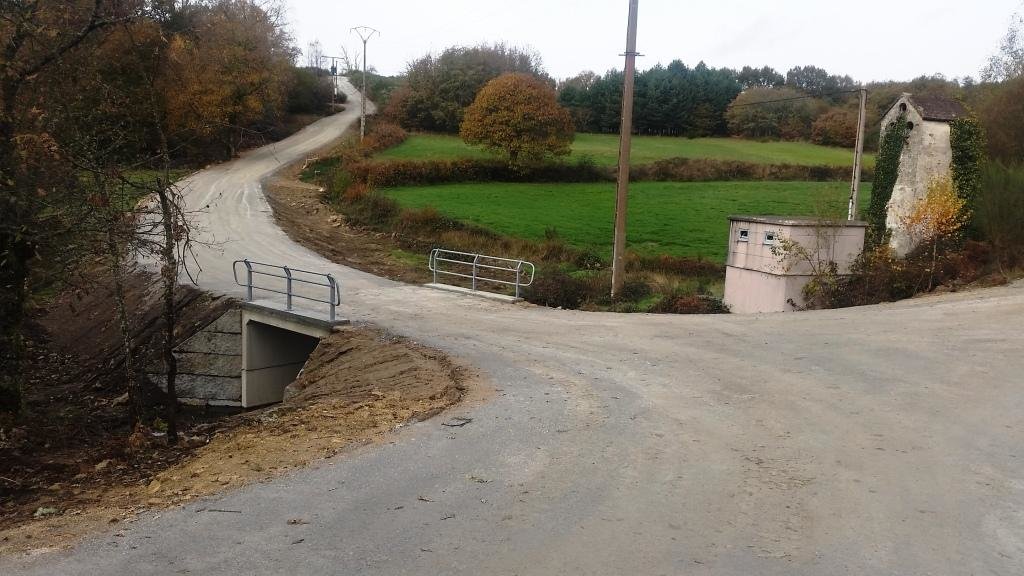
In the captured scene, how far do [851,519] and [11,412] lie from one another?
12.2m

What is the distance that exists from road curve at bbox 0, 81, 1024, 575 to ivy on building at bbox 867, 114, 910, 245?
9.45 meters

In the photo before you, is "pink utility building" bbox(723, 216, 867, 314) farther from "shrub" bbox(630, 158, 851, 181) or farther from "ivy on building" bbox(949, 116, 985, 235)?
"shrub" bbox(630, 158, 851, 181)

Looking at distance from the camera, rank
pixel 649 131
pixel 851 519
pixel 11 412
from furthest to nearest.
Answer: pixel 649 131 → pixel 11 412 → pixel 851 519

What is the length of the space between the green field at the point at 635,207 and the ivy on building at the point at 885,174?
3.40 meters

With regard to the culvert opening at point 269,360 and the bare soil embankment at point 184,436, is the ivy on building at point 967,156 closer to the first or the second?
the bare soil embankment at point 184,436

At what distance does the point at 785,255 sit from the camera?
19.0m

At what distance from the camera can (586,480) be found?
6.98 metres

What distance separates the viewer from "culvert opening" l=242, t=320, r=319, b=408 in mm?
17359

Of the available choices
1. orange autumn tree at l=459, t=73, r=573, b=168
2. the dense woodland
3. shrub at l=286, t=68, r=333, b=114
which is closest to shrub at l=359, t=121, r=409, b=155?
orange autumn tree at l=459, t=73, r=573, b=168

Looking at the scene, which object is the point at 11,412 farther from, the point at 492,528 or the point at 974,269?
the point at 974,269

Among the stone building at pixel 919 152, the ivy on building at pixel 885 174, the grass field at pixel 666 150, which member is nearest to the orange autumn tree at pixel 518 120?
the grass field at pixel 666 150

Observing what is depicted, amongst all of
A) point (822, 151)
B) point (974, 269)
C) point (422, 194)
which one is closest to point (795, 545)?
point (974, 269)

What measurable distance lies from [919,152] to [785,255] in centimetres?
572

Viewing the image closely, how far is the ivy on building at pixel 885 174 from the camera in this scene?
70.7ft
